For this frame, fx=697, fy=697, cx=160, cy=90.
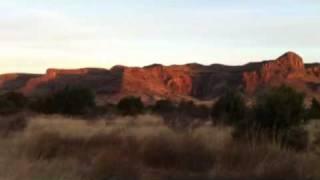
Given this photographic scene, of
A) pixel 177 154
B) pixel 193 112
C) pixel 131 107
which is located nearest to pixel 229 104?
pixel 177 154

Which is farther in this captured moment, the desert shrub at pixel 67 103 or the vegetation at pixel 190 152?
the desert shrub at pixel 67 103

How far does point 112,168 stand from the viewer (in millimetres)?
15031

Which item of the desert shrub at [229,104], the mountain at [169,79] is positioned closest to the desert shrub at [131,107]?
the desert shrub at [229,104]

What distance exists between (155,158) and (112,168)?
2.93 meters

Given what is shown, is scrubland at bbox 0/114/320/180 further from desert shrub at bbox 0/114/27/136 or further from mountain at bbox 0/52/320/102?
mountain at bbox 0/52/320/102

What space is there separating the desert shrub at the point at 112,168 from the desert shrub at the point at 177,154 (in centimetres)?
174

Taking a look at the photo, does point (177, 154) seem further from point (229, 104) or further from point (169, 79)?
point (169, 79)

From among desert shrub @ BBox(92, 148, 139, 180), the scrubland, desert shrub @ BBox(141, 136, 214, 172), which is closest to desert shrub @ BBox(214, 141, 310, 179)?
the scrubland

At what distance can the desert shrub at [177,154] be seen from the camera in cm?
1688

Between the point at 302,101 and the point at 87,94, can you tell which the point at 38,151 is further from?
the point at 87,94

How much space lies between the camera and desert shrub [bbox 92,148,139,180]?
14.7 m

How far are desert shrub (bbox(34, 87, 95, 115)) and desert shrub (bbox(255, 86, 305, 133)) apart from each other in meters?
44.4

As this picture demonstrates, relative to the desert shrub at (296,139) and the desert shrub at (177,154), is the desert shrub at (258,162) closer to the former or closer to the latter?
the desert shrub at (177,154)

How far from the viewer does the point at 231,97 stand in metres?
34.3
